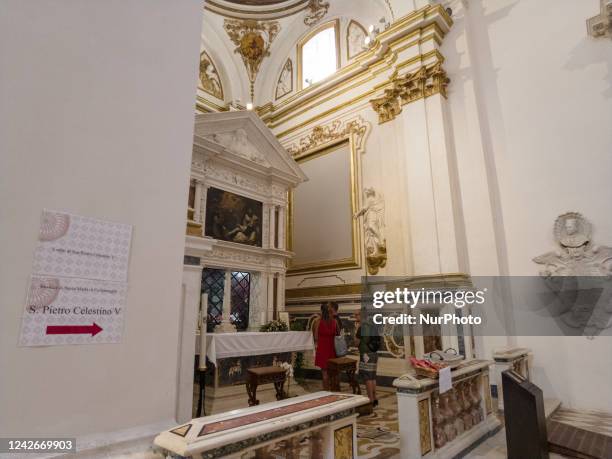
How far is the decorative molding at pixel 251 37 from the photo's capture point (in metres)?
11.1

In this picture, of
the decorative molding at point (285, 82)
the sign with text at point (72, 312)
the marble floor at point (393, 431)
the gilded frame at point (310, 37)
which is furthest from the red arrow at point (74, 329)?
the decorative molding at point (285, 82)

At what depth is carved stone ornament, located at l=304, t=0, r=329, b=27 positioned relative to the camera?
34.8 feet

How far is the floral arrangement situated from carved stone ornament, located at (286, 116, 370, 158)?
4.31 metres

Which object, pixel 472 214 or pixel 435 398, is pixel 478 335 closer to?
pixel 472 214

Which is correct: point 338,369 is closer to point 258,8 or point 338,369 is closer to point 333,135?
point 333,135

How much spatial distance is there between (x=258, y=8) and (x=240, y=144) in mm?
5346

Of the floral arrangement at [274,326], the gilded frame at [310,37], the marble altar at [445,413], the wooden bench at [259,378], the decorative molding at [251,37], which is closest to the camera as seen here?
the marble altar at [445,413]

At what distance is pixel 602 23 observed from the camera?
6.09 m

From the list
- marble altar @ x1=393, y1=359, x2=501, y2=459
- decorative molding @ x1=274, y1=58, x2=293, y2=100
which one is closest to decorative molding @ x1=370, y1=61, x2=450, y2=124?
decorative molding @ x1=274, y1=58, x2=293, y2=100

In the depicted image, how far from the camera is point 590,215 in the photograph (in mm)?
5797

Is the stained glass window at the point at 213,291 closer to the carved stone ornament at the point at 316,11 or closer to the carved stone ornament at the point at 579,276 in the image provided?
the carved stone ornament at the point at 579,276

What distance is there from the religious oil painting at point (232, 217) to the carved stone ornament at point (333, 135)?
2.67m

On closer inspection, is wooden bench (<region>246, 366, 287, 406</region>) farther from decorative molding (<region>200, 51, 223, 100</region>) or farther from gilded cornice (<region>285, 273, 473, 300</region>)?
decorative molding (<region>200, 51, 223, 100</region>)

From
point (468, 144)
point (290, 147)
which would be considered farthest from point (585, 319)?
point (290, 147)
